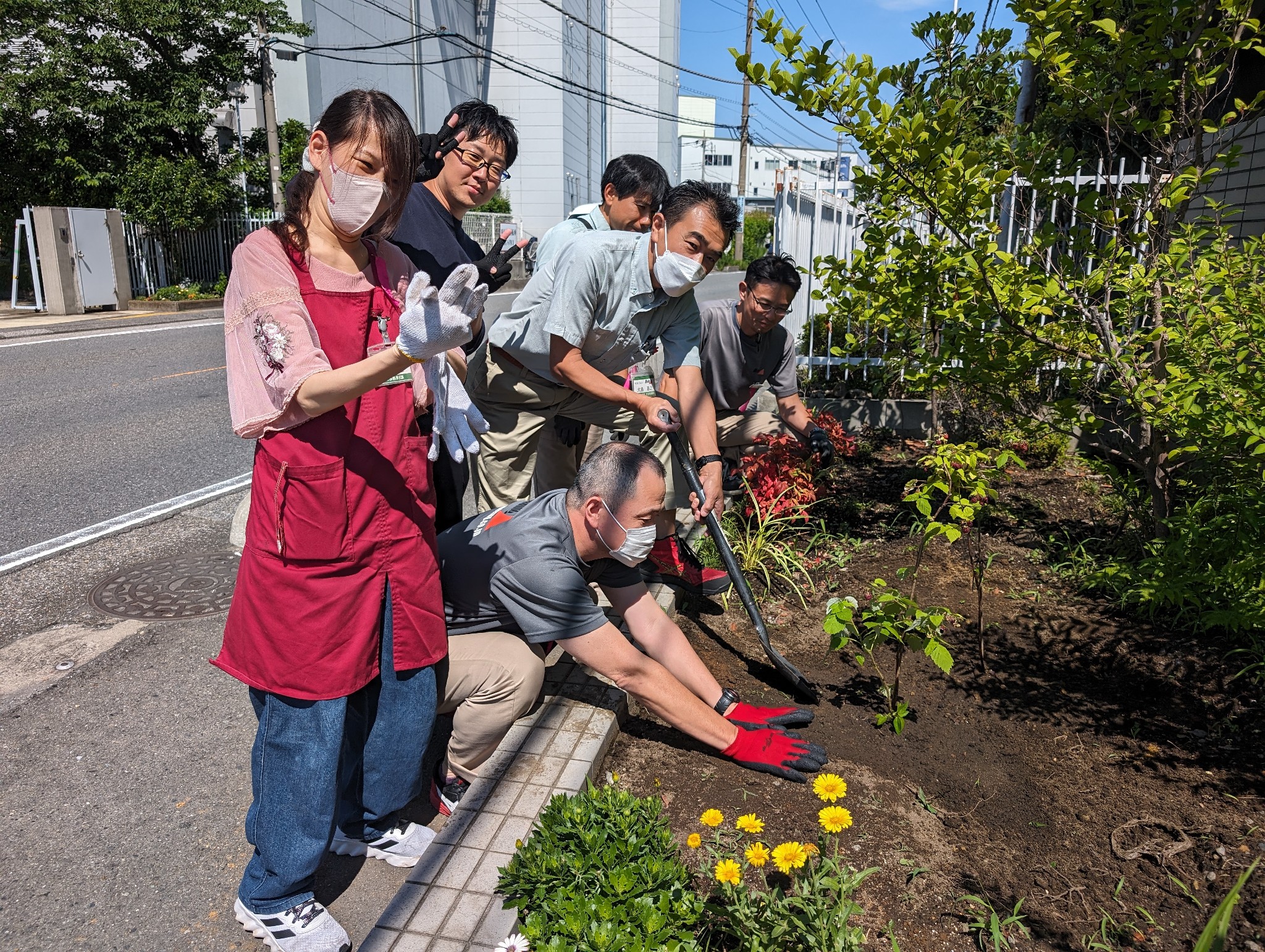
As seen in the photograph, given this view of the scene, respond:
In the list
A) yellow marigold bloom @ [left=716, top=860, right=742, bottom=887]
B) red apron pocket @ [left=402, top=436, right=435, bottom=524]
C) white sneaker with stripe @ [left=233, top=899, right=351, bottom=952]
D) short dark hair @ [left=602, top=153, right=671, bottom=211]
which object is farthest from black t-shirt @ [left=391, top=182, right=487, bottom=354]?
yellow marigold bloom @ [left=716, top=860, right=742, bottom=887]

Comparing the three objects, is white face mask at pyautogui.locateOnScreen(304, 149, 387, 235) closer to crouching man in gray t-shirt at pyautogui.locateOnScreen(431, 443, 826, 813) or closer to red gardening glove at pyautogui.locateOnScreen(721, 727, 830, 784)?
crouching man in gray t-shirt at pyautogui.locateOnScreen(431, 443, 826, 813)

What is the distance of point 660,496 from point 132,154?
19.0 meters

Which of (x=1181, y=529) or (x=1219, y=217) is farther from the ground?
(x=1219, y=217)

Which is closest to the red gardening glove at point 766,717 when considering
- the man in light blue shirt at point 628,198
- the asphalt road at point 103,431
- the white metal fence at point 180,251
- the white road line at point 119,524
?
the man in light blue shirt at point 628,198

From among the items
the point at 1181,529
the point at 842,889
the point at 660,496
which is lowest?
the point at 842,889

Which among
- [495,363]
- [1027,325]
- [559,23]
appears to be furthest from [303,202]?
[559,23]

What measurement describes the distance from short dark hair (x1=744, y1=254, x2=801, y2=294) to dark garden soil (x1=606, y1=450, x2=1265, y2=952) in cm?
155

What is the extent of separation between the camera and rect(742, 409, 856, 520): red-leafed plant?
13.9ft

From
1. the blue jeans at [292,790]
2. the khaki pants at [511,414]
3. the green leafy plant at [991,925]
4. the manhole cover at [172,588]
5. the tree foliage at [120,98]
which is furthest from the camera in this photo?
the tree foliage at [120,98]

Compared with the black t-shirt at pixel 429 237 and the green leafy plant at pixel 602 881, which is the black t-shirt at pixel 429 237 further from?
the green leafy plant at pixel 602 881

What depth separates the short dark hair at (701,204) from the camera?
3156 mm

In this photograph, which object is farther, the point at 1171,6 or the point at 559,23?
the point at 559,23

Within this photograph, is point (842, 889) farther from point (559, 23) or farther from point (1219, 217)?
point (559, 23)

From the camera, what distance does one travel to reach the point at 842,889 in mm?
1743
